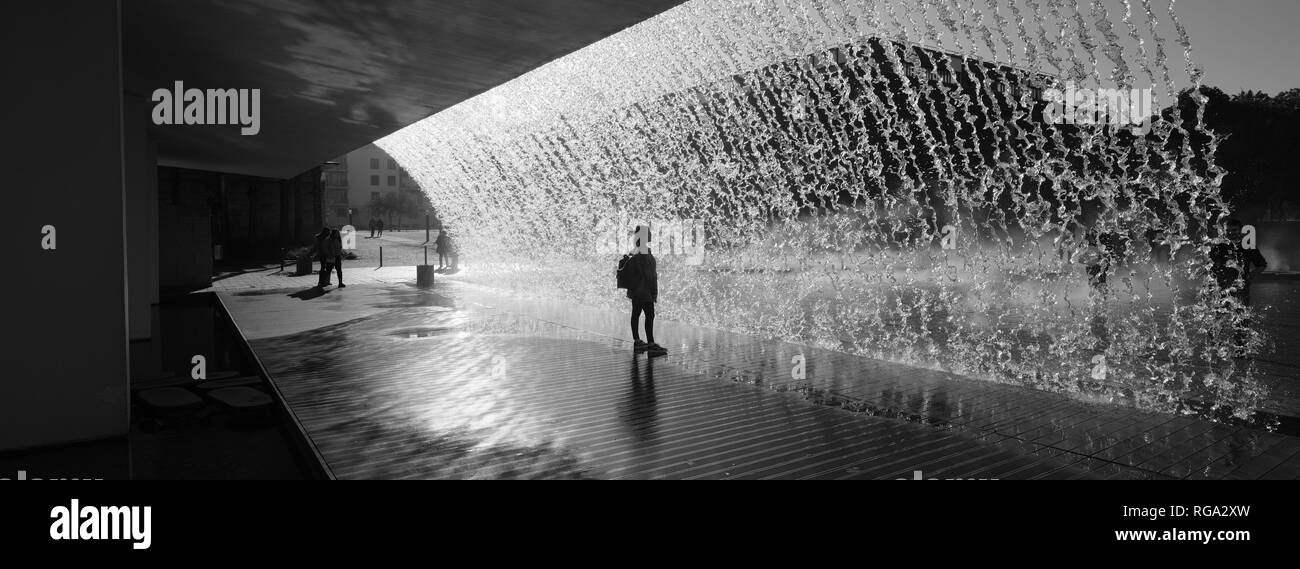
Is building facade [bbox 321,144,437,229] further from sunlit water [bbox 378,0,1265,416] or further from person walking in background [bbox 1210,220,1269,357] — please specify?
person walking in background [bbox 1210,220,1269,357]

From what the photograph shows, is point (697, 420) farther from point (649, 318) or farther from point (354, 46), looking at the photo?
point (354, 46)

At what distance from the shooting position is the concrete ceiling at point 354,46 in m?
5.98

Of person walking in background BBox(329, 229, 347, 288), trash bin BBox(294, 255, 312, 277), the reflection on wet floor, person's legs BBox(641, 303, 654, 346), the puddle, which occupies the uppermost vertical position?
person walking in background BBox(329, 229, 347, 288)

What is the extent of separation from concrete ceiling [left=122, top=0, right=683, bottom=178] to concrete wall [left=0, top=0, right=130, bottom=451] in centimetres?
139

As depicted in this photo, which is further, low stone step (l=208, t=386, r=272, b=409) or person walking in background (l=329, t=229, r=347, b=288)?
person walking in background (l=329, t=229, r=347, b=288)

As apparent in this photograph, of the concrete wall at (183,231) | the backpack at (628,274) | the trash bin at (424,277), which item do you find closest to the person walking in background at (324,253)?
the trash bin at (424,277)

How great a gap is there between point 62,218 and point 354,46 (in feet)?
10.6

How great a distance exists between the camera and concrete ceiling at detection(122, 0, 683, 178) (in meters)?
5.98

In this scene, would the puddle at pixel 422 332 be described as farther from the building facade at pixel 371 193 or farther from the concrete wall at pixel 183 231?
the building facade at pixel 371 193

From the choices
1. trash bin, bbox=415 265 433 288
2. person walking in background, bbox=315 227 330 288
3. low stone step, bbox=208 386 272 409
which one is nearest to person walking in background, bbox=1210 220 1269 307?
low stone step, bbox=208 386 272 409

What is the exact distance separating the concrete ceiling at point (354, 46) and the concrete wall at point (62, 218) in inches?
54.8

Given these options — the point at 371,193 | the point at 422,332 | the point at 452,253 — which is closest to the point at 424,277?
the point at 452,253
